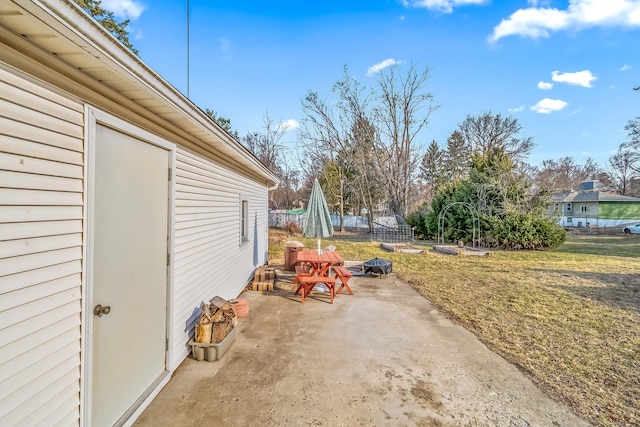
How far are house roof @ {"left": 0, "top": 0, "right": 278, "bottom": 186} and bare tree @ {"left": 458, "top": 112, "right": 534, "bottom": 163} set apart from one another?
26.8 m

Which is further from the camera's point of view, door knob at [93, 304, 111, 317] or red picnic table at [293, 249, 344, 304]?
red picnic table at [293, 249, 344, 304]

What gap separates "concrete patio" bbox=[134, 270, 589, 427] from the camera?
2.46m

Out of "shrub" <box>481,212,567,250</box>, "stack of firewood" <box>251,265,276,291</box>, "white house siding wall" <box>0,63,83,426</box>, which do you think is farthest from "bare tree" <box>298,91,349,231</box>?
"white house siding wall" <box>0,63,83,426</box>

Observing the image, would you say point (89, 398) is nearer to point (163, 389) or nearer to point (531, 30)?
point (163, 389)

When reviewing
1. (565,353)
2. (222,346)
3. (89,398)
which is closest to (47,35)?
(89,398)

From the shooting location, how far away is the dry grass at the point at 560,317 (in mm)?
2912

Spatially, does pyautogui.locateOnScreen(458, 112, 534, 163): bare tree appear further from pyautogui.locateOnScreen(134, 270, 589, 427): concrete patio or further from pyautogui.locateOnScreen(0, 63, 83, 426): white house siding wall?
pyautogui.locateOnScreen(0, 63, 83, 426): white house siding wall

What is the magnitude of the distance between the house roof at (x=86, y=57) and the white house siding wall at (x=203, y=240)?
0.92 metres

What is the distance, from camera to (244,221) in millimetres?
6691

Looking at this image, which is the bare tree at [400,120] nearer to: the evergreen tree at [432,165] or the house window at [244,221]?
the evergreen tree at [432,165]

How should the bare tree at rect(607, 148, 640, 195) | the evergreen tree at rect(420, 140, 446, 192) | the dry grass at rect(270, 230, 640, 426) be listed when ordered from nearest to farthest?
the dry grass at rect(270, 230, 640, 426) < the bare tree at rect(607, 148, 640, 195) < the evergreen tree at rect(420, 140, 446, 192)

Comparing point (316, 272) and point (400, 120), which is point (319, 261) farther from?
point (400, 120)

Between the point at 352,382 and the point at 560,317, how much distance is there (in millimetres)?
4229

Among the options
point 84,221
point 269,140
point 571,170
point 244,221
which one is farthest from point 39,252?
point 571,170
